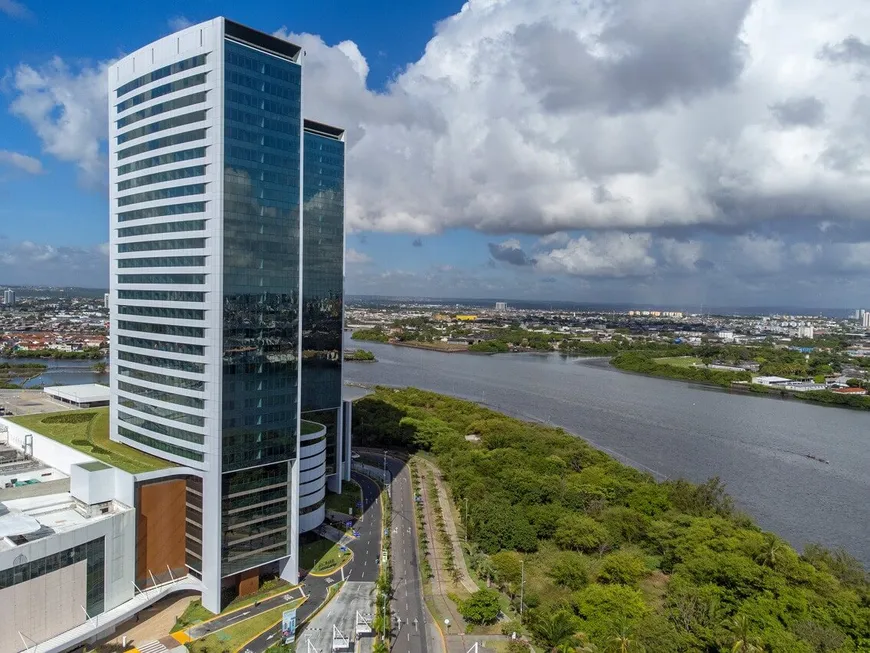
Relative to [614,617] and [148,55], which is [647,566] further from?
[148,55]

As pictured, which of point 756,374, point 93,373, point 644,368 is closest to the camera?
point 93,373

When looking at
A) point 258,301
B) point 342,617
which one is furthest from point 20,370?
point 342,617

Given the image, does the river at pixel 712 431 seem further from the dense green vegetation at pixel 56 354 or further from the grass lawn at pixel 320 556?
the dense green vegetation at pixel 56 354

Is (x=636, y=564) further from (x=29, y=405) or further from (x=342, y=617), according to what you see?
(x=29, y=405)

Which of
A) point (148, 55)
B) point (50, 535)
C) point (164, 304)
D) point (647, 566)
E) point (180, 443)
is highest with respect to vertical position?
point (148, 55)

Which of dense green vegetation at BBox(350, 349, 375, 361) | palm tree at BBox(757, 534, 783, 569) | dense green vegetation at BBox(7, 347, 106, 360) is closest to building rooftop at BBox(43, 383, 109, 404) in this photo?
palm tree at BBox(757, 534, 783, 569)

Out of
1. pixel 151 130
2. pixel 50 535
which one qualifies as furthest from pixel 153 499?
pixel 151 130

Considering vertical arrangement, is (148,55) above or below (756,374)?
above
